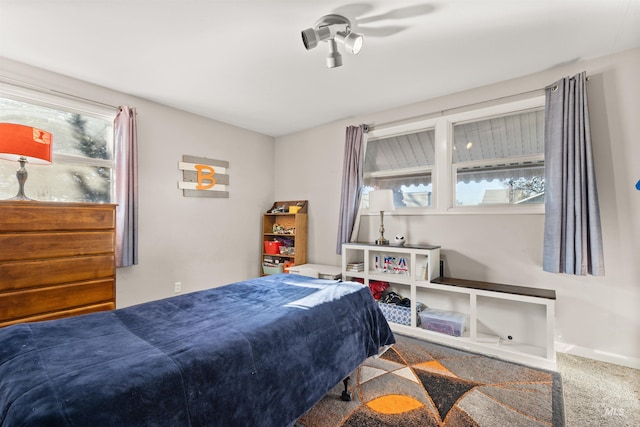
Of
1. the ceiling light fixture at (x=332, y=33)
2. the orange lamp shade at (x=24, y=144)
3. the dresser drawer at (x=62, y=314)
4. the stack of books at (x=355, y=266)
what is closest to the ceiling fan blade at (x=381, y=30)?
the ceiling light fixture at (x=332, y=33)

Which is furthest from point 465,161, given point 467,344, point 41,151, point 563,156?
point 41,151

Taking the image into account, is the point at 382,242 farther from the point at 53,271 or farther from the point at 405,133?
the point at 53,271

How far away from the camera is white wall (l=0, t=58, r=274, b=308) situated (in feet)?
10.2

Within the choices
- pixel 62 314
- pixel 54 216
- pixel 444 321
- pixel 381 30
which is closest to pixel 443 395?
pixel 444 321

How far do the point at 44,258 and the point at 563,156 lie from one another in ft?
13.6

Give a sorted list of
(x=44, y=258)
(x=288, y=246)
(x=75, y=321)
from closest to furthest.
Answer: (x=75, y=321)
(x=44, y=258)
(x=288, y=246)

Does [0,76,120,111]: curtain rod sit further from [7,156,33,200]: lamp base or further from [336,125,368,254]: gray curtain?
[336,125,368,254]: gray curtain

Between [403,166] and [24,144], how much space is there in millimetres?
3432

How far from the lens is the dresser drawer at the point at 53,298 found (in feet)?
6.52

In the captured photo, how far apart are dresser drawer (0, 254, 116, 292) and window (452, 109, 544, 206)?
11.2ft

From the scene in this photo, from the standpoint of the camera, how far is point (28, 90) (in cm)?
252

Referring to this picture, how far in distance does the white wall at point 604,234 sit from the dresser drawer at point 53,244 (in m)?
2.91

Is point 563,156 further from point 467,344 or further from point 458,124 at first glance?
point 467,344

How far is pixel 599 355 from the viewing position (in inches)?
94.2
